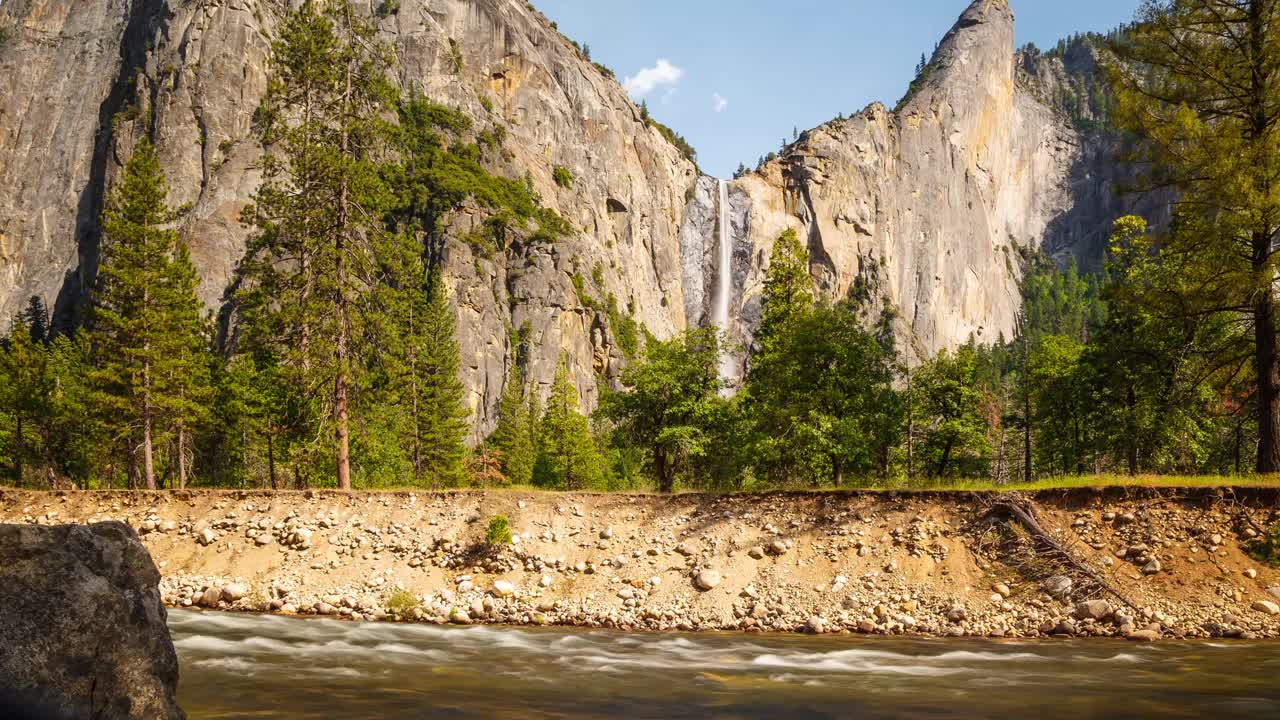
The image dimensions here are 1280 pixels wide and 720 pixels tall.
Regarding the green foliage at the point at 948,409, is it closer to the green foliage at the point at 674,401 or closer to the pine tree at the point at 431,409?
the green foliage at the point at 674,401

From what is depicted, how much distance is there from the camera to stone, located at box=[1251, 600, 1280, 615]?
15.9m

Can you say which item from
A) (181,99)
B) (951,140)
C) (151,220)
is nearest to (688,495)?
(151,220)

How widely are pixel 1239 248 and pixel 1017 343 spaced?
556ft

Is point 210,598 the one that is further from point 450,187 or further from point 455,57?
point 455,57

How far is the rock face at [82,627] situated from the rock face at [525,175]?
8163cm

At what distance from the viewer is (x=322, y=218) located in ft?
85.2

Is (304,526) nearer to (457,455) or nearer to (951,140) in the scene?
(457,455)

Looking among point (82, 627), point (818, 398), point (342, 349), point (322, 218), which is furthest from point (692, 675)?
point (322, 218)

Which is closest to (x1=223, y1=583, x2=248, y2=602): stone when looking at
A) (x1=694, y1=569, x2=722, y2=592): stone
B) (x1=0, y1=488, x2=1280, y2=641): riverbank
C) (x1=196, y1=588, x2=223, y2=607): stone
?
(x1=0, y1=488, x2=1280, y2=641): riverbank

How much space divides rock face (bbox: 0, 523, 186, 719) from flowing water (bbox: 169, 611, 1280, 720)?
4.20 metres

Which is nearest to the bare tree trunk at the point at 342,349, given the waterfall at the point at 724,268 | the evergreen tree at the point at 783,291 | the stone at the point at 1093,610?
the evergreen tree at the point at 783,291

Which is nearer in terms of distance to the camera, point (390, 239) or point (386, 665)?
point (386, 665)

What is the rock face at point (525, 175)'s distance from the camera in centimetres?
9706

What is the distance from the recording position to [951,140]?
18488cm
